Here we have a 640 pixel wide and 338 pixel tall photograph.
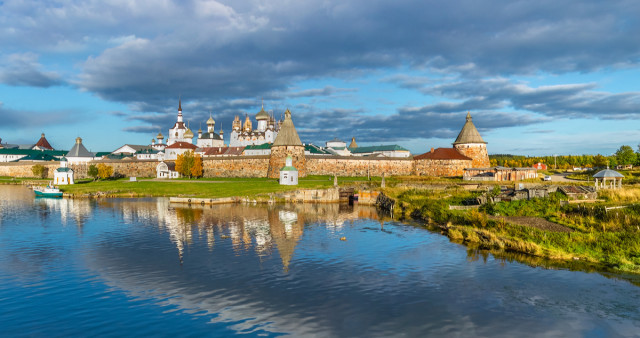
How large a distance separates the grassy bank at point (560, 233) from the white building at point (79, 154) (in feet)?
334

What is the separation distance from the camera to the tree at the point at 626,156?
9356 centimetres

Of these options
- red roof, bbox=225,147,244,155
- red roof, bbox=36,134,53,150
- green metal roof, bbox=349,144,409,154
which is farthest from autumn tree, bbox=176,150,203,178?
red roof, bbox=36,134,53,150

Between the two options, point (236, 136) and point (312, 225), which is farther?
point (236, 136)

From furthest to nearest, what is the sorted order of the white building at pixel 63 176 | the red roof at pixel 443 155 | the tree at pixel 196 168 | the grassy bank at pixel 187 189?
the tree at pixel 196 168 < the red roof at pixel 443 155 < the white building at pixel 63 176 < the grassy bank at pixel 187 189

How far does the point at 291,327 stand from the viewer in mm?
12977

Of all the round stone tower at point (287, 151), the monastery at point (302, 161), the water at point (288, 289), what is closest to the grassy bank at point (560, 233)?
the water at point (288, 289)

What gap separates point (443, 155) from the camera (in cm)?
7706

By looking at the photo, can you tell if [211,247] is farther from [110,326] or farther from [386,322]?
[386,322]

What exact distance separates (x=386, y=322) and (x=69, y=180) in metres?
77.1

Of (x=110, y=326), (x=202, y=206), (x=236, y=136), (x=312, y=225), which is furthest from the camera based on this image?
(x=236, y=136)

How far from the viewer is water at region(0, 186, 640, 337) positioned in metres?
13.1

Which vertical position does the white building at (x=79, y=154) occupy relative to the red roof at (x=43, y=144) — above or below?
below

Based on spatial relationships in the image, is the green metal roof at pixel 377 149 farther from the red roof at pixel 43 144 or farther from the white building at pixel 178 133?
the red roof at pixel 43 144

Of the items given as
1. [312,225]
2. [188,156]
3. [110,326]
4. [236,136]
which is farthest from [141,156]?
[110,326]
